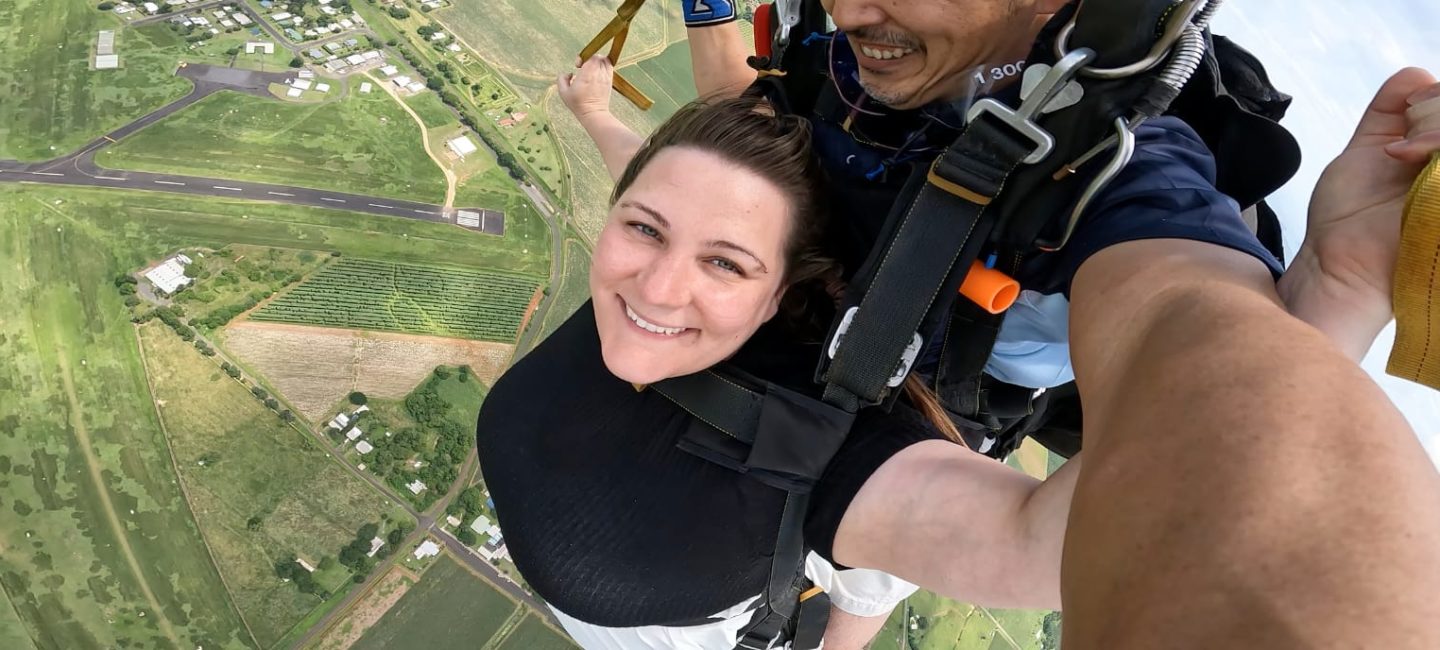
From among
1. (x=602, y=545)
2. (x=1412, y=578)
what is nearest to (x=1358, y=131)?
(x=1412, y=578)

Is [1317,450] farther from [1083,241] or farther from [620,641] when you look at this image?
[620,641]

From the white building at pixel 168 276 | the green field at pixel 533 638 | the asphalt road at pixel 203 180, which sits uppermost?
the asphalt road at pixel 203 180

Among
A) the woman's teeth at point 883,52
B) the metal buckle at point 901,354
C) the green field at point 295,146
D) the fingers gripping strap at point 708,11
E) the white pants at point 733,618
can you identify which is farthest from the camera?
the green field at point 295,146

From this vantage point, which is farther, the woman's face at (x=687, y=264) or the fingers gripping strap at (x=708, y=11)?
the fingers gripping strap at (x=708, y=11)

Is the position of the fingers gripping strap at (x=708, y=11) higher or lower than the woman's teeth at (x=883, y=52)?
lower

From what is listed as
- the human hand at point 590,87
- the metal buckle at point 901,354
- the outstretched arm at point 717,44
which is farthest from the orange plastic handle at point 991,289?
the human hand at point 590,87

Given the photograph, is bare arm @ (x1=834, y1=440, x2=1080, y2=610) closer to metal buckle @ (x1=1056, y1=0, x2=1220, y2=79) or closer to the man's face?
metal buckle @ (x1=1056, y1=0, x2=1220, y2=79)

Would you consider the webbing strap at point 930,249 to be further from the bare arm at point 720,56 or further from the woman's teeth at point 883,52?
the bare arm at point 720,56
